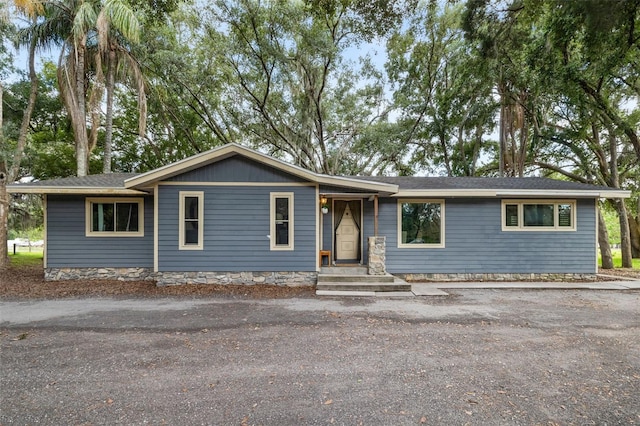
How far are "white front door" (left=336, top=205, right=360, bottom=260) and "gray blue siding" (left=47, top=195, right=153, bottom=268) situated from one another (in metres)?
5.24

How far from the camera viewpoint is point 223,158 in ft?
24.5

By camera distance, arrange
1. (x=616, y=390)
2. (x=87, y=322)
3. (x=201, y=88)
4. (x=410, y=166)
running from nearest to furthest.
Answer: (x=616, y=390), (x=87, y=322), (x=201, y=88), (x=410, y=166)

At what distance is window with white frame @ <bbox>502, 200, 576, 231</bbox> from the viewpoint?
855 cm

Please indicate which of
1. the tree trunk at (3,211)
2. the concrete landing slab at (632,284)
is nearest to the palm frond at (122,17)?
the tree trunk at (3,211)

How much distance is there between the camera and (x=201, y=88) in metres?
14.4

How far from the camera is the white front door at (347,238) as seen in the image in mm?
8812

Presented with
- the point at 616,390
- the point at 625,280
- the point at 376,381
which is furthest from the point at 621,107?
the point at 376,381

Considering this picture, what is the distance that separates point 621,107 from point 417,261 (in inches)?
478

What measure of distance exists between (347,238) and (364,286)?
200 cm

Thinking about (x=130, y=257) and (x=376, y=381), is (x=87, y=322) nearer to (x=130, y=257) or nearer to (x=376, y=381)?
(x=130, y=257)

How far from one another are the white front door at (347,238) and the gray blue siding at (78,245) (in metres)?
5.24

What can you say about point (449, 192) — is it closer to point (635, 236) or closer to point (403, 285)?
point (403, 285)

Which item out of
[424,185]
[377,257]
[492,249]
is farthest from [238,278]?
[492,249]

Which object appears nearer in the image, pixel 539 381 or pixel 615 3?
pixel 539 381
